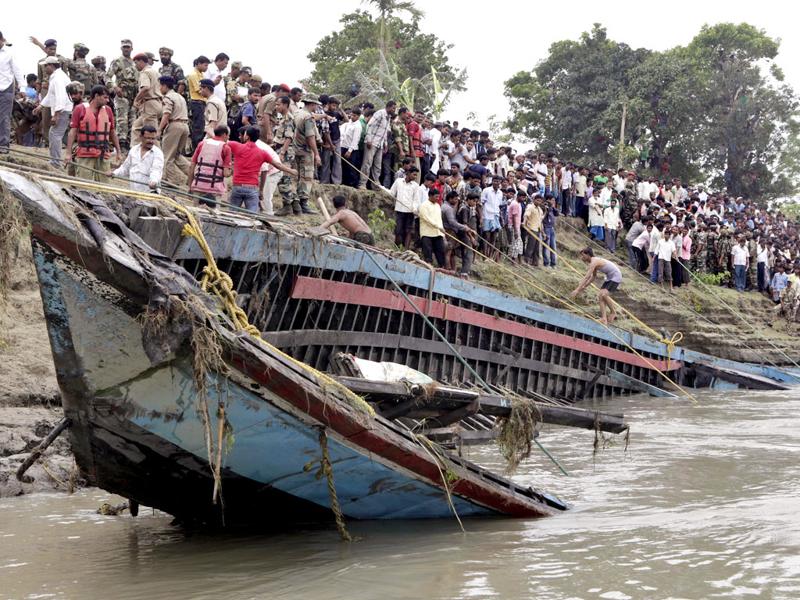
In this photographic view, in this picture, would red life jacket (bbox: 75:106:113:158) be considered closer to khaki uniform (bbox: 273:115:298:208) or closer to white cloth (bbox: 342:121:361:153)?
khaki uniform (bbox: 273:115:298:208)

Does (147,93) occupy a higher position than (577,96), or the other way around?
(577,96)

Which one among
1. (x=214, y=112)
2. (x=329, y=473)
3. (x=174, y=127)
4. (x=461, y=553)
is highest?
(x=214, y=112)

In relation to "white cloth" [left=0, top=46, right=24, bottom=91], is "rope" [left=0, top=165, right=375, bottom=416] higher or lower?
lower

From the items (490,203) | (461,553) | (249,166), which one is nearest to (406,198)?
(490,203)

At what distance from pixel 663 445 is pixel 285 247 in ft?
16.4

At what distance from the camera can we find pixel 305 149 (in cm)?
1438

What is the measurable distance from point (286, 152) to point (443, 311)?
3.56 meters

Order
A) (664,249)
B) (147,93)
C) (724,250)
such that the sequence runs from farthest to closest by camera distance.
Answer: (724,250) → (664,249) → (147,93)

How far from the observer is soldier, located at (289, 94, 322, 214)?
556 inches

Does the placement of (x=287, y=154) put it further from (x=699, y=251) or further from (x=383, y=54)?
(x=383, y=54)

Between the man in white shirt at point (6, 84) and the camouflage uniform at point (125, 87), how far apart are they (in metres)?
1.90

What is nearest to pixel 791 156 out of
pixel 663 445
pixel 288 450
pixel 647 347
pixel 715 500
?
pixel 647 347

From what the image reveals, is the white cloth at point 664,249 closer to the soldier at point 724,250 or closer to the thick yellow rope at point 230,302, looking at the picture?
the soldier at point 724,250

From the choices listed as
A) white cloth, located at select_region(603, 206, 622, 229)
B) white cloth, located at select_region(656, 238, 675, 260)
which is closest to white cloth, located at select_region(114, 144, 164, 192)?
white cloth, located at select_region(656, 238, 675, 260)
